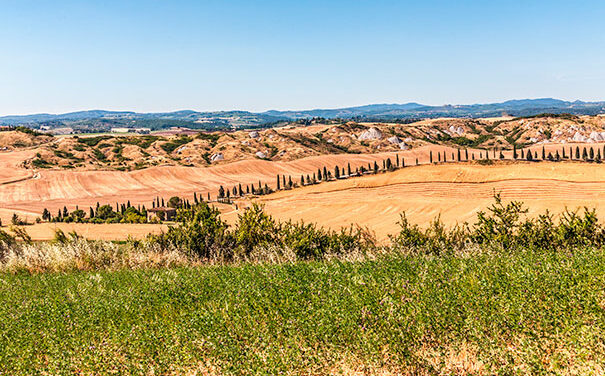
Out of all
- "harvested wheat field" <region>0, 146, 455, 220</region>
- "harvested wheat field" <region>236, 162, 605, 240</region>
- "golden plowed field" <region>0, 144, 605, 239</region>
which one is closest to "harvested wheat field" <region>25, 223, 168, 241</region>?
"golden plowed field" <region>0, 144, 605, 239</region>

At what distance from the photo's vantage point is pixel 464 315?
31.7 ft

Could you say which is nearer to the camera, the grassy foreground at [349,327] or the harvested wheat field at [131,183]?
the grassy foreground at [349,327]

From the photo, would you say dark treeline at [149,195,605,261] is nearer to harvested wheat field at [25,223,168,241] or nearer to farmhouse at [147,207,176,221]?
harvested wheat field at [25,223,168,241]

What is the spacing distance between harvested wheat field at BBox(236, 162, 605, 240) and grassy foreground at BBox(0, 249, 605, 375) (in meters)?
44.1

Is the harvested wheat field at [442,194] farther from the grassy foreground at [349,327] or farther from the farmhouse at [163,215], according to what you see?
the grassy foreground at [349,327]

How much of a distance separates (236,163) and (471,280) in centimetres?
17645

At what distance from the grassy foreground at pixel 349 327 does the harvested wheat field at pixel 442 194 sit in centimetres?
4409

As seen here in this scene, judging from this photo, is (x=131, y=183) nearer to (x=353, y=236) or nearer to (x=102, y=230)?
(x=102, y=230)

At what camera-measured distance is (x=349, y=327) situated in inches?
372

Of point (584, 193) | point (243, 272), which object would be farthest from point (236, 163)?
point (243, 272)

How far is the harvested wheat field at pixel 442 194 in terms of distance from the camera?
63875 mm

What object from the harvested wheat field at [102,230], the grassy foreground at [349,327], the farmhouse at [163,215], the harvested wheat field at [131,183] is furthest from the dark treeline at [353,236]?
the harvested wheat field at [131,183]

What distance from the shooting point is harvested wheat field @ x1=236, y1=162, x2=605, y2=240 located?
6388 centimetres

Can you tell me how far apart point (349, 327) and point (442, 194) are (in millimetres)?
67910
